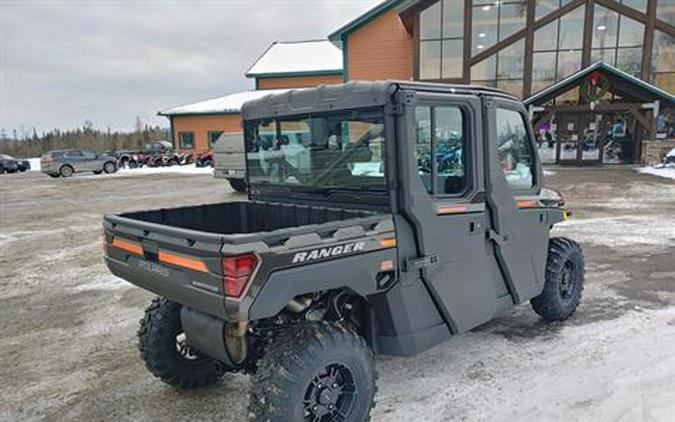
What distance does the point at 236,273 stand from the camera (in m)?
2.40

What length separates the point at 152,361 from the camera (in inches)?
139

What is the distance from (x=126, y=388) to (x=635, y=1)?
2595cm

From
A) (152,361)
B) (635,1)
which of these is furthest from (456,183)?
(635,1)

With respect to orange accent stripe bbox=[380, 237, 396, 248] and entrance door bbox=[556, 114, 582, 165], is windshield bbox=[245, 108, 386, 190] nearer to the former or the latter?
orange accent stripe bbox=[380, 237, 396, 248]

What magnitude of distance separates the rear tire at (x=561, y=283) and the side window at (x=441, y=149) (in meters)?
1.67

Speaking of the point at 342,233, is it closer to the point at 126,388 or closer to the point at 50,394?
the point at 126,388

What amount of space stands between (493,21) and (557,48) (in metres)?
3.20

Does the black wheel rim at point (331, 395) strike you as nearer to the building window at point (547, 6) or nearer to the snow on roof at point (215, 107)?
the building window at point (547, 6)

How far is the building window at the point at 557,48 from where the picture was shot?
22547 millimetres

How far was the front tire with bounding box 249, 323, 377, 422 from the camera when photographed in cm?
262

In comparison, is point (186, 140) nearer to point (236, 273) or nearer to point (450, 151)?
point (450, 151)

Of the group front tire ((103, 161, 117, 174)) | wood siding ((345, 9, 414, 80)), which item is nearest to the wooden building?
wood siding ((345, 9, 414, 80))

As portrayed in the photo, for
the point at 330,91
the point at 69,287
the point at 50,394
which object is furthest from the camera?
the point at 69,287

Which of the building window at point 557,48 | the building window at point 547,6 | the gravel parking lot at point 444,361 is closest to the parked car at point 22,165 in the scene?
the gravel parking lot at point 444,361
